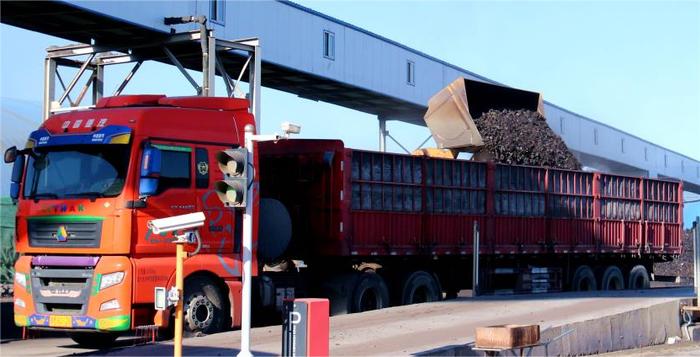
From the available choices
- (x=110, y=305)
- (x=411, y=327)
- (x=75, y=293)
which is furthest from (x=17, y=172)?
(x=411, y=327)

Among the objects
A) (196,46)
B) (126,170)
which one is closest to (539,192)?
(196,46)

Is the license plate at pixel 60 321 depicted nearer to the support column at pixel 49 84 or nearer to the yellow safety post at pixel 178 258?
the yellow safety post at pixel 178 258

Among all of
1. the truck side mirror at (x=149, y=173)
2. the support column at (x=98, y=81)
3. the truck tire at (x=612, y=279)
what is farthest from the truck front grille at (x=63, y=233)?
the truck tire at (x=612, y=279)

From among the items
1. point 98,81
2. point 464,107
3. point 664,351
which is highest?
point 98,81

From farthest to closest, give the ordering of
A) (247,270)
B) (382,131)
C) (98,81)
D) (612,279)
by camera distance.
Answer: (382,131) < (612,279) < (98,81) < (247,270)

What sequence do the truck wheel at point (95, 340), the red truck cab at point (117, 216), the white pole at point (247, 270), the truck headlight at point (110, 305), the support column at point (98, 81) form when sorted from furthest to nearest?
the support column at point (98, 81) < the truck wheel at point (95, 340) < the red truck cab at point (117, 216) < the truck headlight at point (110, 305) < the white pole at point (247, 270)

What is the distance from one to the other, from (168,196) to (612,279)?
1574 centimetres

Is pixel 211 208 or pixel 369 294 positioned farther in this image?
pixel 369 294

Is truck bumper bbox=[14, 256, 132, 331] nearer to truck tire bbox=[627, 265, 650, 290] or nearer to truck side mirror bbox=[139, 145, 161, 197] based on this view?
truck side mirror bbox=[139, 145, 161, 197]

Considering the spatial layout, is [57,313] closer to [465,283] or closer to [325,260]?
[325,260]

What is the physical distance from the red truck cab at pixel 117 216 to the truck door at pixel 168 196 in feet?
0.05

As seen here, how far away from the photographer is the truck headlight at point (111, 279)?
12953mm

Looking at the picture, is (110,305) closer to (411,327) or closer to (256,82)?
(411,327)

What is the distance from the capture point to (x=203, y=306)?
1402cm
